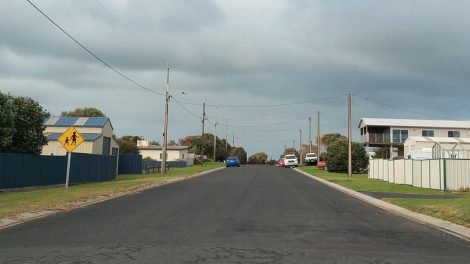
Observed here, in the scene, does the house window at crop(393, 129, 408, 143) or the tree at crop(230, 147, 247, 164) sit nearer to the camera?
the house window at crop(393, 129, 408, 143)

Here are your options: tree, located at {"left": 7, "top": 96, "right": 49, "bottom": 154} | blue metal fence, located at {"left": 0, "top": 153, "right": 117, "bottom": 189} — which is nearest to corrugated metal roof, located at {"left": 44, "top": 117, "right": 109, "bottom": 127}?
blue metal fence, located at {"left": 0, "top": 153, "right": 117, "bottom": 189}

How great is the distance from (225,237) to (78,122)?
4741 centimetres

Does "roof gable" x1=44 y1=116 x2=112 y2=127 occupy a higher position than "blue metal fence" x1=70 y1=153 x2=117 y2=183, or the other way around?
"roof gable" x1=44 y1=116 x2=112 y2=127

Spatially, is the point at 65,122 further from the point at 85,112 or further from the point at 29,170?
the point at 85,112

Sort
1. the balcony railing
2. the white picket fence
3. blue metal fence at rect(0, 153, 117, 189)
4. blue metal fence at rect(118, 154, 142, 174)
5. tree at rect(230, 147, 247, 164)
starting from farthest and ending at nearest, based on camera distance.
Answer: tree at rect(230, 147, 247, 164) → the balcony railing → blue metal fence at rect(118, 154, 142, 174) → the white picket fence → blue metal fence at rect(0, 153, 117, 189)

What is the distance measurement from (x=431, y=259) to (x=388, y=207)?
11248mm

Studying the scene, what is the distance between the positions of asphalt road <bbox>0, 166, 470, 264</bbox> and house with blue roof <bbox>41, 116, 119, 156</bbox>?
114 ft

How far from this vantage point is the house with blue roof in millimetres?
51862

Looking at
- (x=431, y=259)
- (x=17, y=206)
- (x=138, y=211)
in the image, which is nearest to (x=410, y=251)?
(x=431, y=259)

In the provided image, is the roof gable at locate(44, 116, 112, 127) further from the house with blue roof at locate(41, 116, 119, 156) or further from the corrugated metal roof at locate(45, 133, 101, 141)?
the corrugated metal roof at locate(45, 133, 101, 141)

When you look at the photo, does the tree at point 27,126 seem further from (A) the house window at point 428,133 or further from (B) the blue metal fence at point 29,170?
(A) the house window at point 428,133

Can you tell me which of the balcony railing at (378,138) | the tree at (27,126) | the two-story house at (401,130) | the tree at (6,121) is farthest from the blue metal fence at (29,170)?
the balcony railing at (378,138)

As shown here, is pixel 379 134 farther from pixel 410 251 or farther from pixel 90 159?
pixel 410 251

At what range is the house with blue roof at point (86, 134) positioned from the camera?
170ft
